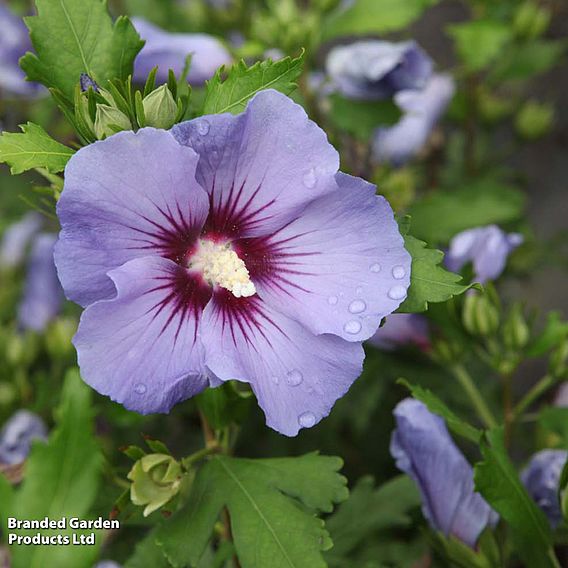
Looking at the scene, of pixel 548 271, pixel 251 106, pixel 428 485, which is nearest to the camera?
pixel 251 106

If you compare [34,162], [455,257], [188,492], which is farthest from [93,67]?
[455,257]

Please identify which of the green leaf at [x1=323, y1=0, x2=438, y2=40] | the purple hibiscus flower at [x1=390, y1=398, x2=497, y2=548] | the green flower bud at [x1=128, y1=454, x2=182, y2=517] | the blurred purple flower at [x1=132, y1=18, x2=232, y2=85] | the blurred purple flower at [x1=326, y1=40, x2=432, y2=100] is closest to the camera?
the green flower bud at [x1=128, y1=454, x2=182, y2=517]

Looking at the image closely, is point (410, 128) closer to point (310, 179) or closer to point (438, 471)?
point (438, 471)

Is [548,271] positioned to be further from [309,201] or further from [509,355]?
[309,201]

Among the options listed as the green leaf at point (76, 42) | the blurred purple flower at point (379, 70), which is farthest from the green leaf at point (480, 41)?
the green leaf at point (76, 42)

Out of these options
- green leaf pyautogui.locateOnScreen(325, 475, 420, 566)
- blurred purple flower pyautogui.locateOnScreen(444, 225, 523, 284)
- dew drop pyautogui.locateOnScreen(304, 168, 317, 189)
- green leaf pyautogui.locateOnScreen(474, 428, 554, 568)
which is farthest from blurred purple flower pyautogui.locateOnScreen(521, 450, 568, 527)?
dew drop pyautogui.locateOnScreen(304, 168, 317, 189)

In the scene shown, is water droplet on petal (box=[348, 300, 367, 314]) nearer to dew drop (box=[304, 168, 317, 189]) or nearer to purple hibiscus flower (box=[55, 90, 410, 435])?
purple hibiscus flower (box=[55, 90, 410, 435])
